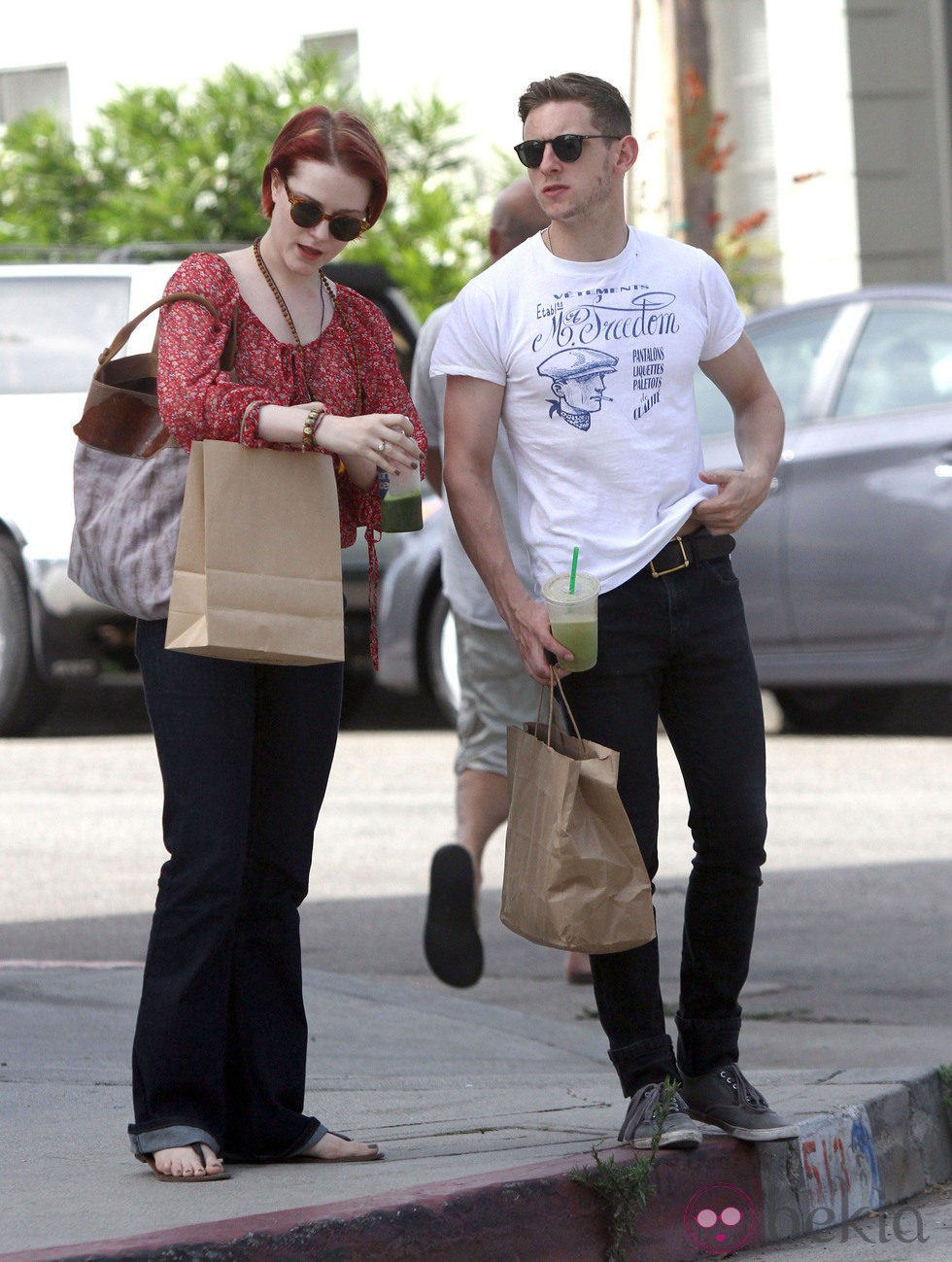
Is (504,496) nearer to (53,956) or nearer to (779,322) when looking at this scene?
(53,956)

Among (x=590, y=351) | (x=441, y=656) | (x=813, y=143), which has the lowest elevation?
(x=441, y=656)

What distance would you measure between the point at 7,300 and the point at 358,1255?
805 cm

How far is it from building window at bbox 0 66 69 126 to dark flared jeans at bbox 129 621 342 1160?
15913 mm

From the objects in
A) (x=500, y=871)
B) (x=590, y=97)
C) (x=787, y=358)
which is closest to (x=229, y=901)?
(x=590, y=97)

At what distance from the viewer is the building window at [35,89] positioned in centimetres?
1858

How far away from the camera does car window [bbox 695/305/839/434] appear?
371 inches

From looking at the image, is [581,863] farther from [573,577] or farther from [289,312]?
[289,312]

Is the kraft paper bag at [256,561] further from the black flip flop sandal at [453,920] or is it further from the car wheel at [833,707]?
the car wheel at [833,707]

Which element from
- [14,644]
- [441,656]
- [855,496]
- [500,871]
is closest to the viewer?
[500,871]

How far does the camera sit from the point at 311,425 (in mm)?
3342

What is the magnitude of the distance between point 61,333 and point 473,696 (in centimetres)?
542

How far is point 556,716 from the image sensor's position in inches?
146

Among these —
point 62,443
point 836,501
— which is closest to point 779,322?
point 836,501

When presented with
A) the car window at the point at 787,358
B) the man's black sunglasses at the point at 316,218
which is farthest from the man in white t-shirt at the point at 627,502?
the car window at the point at 787,358
